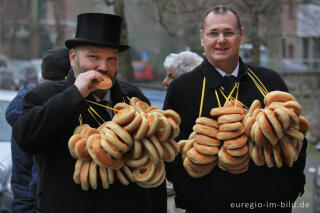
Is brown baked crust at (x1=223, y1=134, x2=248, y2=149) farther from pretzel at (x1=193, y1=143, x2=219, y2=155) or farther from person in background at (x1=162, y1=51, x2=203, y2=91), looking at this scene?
person in background at (x1=162, y1=51, x2=203, y2=91)

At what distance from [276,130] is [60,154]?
1302mm

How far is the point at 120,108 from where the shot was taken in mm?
2951

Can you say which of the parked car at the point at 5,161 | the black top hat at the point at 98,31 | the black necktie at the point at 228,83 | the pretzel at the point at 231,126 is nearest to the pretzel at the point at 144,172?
the pretzel at the point at 231,126

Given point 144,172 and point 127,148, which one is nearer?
point 127,148

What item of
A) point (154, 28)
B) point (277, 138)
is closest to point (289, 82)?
point (277, 138)

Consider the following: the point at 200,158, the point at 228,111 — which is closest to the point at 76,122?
the point at 200,158

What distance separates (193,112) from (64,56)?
153 centimetres

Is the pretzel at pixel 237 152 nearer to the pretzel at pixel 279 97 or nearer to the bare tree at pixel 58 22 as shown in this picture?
the pretzel at pixel 279 97

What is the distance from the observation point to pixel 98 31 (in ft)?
10.0

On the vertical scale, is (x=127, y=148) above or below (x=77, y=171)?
above

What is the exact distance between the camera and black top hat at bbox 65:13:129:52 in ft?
9.86

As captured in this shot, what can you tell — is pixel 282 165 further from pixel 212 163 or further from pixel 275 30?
pixel 275 30

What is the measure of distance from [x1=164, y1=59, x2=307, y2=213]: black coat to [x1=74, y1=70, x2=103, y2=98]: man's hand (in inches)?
31.8

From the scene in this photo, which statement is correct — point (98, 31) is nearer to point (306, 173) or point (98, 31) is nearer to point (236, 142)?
point (236, 142)
